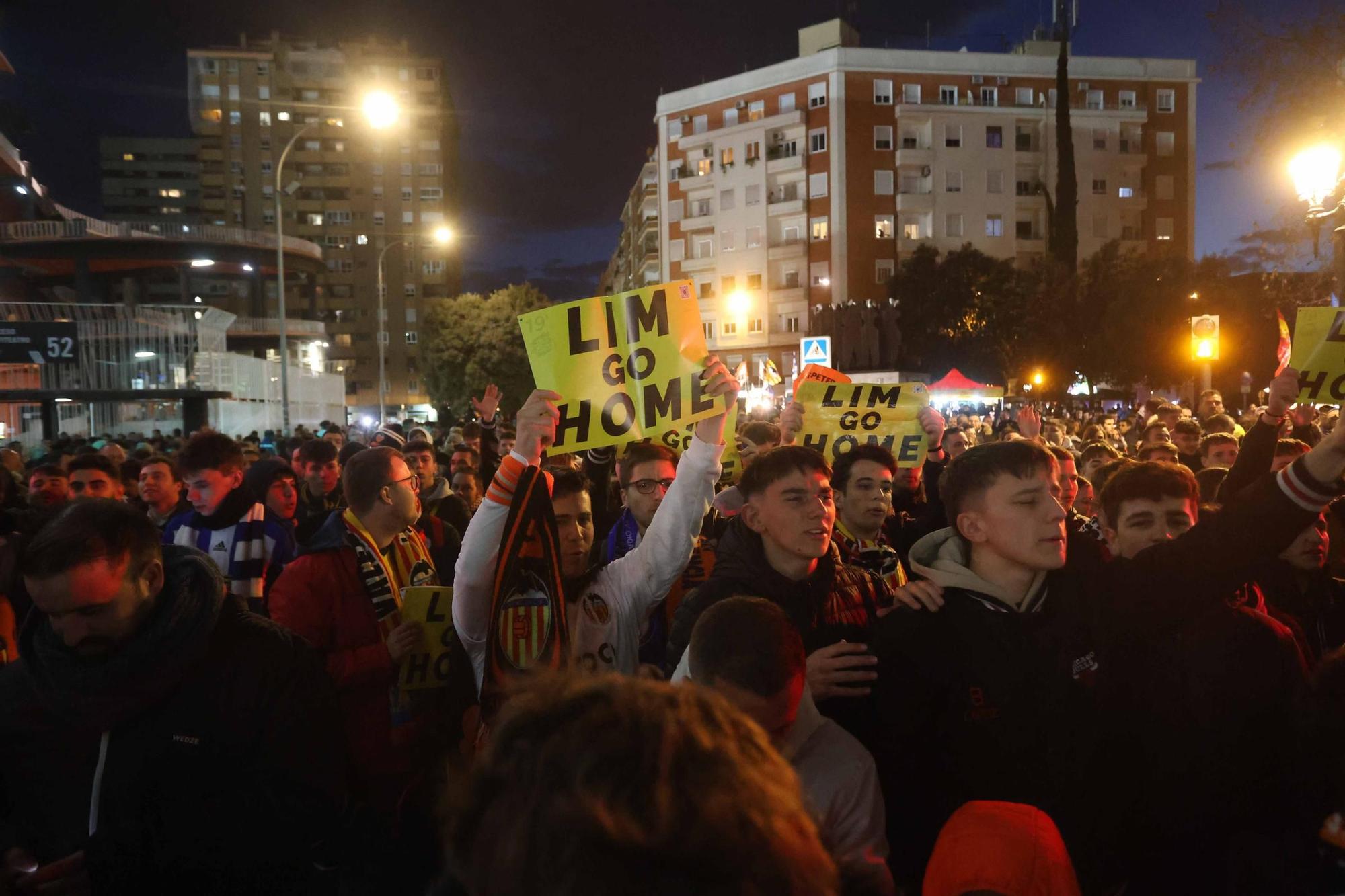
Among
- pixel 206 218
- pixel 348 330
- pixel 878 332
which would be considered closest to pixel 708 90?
pixel 878 332

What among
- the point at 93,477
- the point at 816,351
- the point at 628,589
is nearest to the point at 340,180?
the point at 816,351

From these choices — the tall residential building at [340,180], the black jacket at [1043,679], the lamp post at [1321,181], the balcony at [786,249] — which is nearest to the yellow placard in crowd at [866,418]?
the lamp post at [1321,181]

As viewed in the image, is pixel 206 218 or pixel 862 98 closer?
pixel 862 98

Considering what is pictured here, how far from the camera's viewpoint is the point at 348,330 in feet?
323

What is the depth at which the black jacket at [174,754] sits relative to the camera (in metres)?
2.47

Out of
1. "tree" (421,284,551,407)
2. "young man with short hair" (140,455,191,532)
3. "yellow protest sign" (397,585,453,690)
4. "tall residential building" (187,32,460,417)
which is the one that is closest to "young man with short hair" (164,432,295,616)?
"young man with short hair" (140,455,191,532)

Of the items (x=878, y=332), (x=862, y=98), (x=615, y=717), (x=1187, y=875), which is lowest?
(x=1187, y=875)

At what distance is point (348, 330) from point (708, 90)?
51.8 m

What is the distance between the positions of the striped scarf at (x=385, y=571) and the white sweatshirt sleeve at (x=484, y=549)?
77cm

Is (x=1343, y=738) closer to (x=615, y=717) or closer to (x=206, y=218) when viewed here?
(x=615, y=717)

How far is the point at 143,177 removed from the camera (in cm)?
11744

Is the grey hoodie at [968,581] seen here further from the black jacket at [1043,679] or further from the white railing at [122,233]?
the white railing at [122,233]

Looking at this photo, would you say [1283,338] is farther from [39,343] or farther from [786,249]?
[786,249]

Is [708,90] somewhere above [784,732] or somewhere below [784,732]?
above
